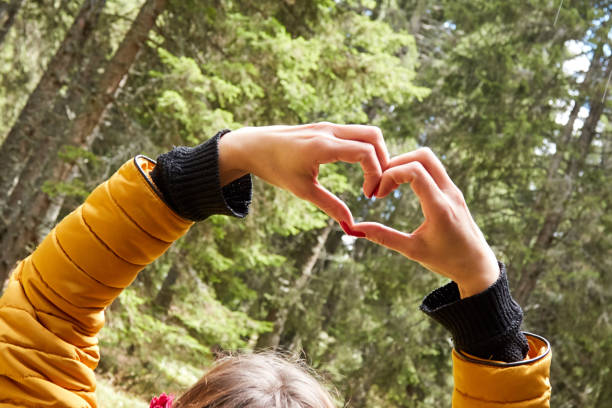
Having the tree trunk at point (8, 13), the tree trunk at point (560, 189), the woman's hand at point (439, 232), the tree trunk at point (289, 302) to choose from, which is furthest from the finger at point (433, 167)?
the tree trunk at point (289, 302)

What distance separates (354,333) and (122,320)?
696 cm

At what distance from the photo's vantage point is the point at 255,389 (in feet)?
4.27

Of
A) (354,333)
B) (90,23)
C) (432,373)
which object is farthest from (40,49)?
(432,373)

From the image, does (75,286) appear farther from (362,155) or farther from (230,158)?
(362,155)

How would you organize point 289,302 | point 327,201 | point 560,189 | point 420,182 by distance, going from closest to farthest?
1. point 420,182
2. point 327,201
3. point 560,189
4. point 289,302

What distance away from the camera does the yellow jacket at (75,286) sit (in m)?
1.24

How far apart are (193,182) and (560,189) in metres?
9.52

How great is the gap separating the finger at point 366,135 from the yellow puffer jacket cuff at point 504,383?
0.44 metres

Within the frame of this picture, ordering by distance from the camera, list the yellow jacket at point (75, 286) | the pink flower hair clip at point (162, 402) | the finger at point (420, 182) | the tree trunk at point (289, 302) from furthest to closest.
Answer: the tree trunk at point (289, 302) < the pink flower hair clip at point (162, 402) < the yellow jacket at point (75, 286) < the finger at point (420, 182)

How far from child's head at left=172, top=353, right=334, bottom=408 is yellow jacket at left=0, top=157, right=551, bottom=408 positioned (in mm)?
279

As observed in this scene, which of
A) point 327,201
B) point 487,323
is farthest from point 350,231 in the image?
point 487,323

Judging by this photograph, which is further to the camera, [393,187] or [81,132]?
[81,132]

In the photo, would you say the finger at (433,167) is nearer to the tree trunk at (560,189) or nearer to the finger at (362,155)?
the finger at (362,155)

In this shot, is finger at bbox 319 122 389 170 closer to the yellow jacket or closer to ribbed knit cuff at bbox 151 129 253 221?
ribbed knit cuff at bbox 151 129 253 221
